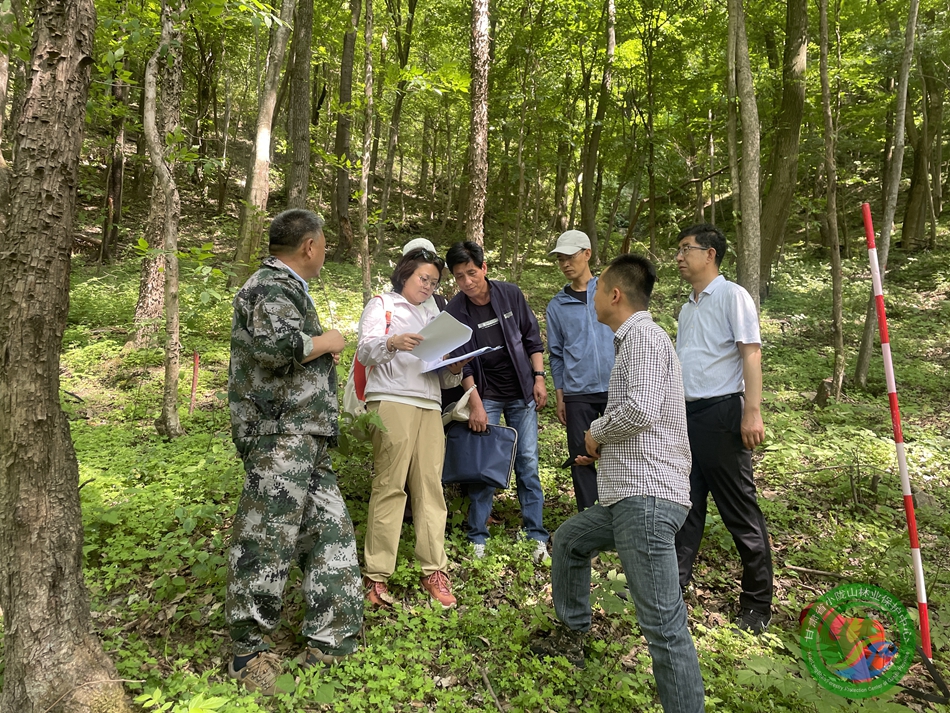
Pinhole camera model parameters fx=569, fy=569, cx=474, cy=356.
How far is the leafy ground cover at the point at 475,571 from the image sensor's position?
2.83 meters

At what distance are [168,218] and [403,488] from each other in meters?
3.19

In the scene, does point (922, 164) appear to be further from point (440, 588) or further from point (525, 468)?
point (440, 588)

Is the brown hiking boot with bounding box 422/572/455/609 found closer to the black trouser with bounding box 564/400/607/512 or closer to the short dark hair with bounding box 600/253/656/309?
the black trouser with bounding box 564/400/607/512

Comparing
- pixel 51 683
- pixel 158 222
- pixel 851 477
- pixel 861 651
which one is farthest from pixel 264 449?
pixel 158 222

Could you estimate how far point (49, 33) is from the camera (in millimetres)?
2211

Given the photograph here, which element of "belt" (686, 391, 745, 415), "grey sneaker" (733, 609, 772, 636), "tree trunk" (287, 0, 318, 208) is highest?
"tree trunk" (287, 0, 318, 208)

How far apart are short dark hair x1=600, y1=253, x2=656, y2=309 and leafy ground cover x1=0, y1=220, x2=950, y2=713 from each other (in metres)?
1.57

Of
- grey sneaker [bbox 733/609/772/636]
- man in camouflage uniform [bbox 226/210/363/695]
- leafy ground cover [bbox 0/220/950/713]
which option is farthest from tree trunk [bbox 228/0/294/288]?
grey sneaker [bbox 733/609/772/636]

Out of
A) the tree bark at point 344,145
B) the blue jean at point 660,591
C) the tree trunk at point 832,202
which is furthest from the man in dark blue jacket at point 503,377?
the tree bark at point 344,145

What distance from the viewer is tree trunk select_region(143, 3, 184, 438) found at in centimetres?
452

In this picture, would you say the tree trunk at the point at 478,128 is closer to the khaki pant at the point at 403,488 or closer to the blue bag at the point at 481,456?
the blue bag at the point at 481,456

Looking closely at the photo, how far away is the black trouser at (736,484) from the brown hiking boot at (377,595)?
2.10 m

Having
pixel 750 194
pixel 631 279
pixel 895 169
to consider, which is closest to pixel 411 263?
pixel 631 279

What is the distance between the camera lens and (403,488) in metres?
3.57
